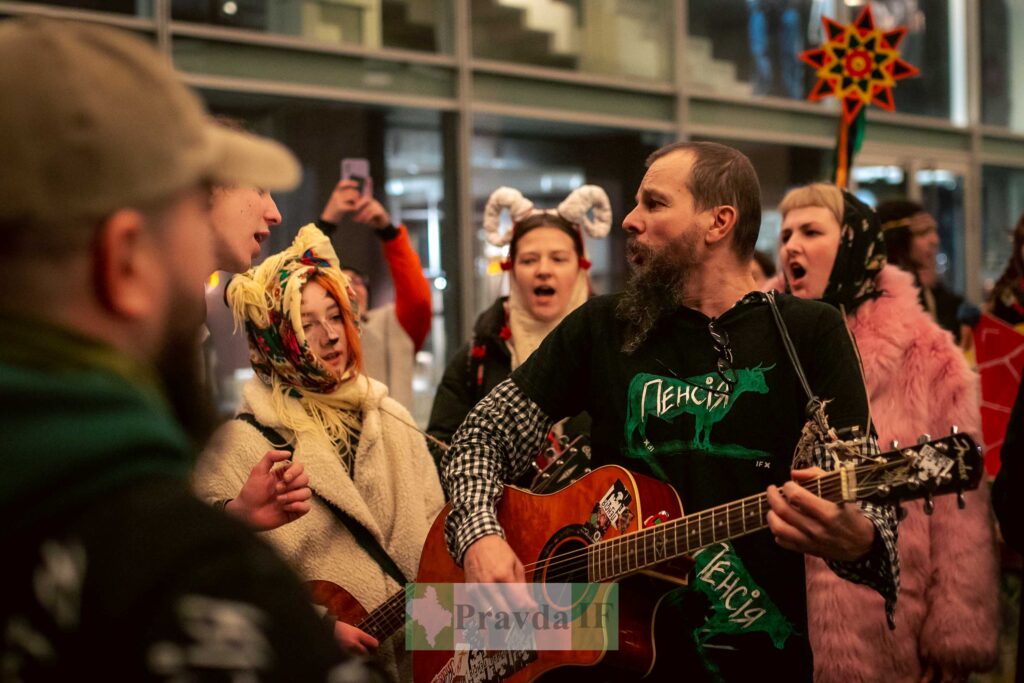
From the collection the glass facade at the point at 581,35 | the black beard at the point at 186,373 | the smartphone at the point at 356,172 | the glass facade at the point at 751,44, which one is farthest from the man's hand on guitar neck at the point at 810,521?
the glass facade at the point at 751,44

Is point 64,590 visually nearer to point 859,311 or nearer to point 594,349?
point 594,349

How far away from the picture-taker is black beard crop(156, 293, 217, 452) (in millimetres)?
1032

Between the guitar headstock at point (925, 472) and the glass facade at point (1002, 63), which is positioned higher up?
the glass facade at point (1002, 63)

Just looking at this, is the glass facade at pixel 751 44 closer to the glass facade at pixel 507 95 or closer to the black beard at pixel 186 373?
the glass facade at pixel 507 95

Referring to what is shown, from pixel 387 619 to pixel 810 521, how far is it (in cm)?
121

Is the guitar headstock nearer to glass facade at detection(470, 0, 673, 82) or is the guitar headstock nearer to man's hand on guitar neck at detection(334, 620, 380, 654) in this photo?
man's hand on guitar neck at detection(334, 620, 380, 654)

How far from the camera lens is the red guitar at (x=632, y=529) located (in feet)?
6.32

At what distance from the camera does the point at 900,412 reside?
3.46 metres

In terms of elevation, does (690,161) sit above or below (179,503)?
above

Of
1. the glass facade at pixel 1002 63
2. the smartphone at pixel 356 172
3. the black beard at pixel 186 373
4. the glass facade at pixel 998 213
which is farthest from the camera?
the glass facade at pixel 998 213

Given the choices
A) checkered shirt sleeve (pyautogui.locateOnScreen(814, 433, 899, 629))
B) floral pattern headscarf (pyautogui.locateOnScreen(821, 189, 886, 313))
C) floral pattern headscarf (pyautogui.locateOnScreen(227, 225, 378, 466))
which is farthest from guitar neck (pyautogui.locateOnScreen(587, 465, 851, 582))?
floral pattern headscarf (pyautogui.locateOnScreen(821, 189, 886, 313))

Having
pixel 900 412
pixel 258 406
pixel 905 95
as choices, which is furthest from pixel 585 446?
pixel 905 95

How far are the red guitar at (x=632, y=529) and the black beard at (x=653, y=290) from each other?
0.32m

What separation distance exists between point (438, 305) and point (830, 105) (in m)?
4.08
